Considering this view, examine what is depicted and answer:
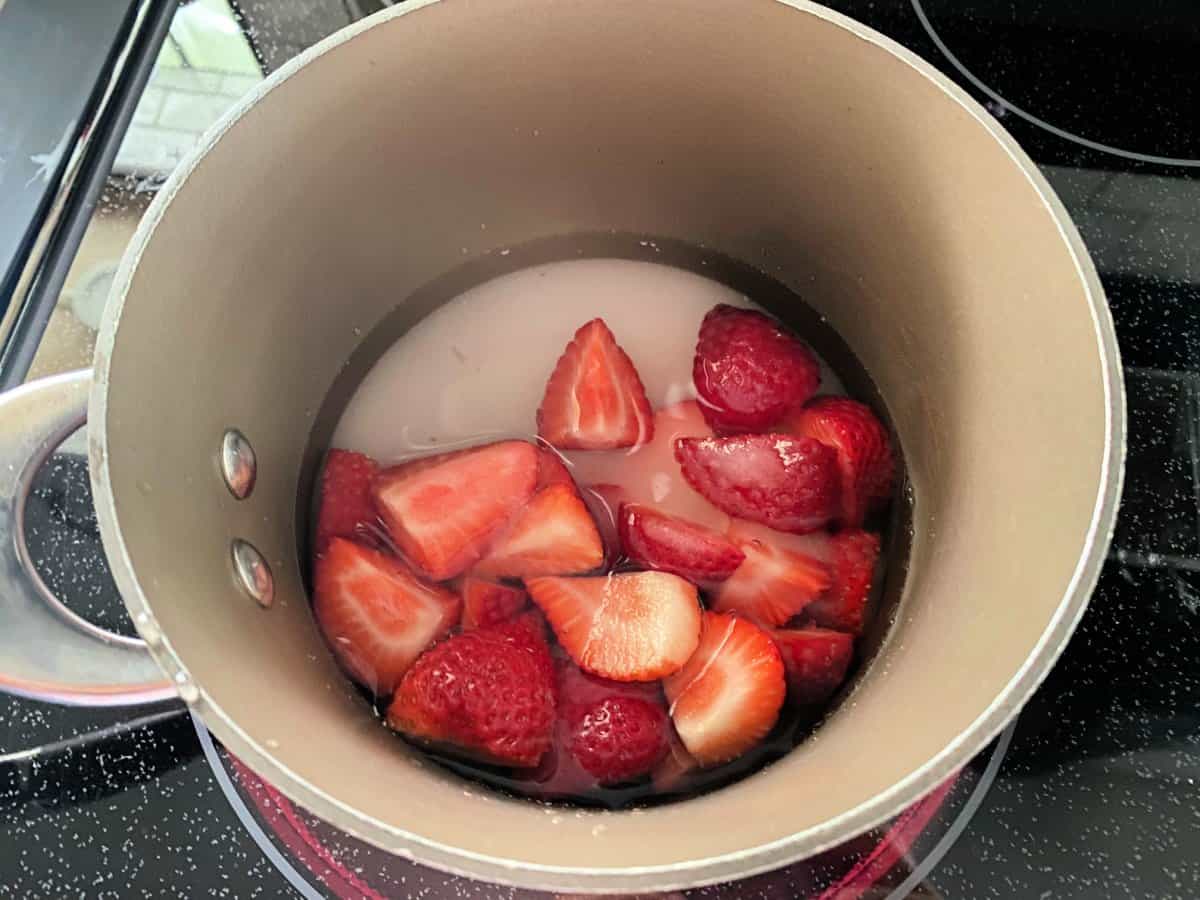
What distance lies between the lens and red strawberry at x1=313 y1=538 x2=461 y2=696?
0.68m

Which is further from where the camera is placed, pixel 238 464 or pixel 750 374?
pixel 750 374

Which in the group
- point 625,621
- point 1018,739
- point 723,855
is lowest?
point 1018,739

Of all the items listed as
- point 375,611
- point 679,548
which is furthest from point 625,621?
point 375,611

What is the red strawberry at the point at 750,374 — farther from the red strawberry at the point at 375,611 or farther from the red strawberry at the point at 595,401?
the red strawberry at the point at 375,611

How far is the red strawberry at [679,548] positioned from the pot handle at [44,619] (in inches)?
12.5

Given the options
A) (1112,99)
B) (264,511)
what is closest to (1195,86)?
(1112,99)

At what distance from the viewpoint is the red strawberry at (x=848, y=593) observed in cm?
72

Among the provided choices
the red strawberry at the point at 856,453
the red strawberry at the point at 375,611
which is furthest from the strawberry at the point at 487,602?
the red strawberry at the point at 856,453

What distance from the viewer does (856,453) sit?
741 millimetres

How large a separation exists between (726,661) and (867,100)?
36cm

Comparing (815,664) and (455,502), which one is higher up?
(455,502)

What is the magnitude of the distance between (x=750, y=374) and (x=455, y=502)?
0.79ft

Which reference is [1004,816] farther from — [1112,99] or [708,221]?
[1112,99]

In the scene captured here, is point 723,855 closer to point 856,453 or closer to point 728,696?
point 728,696
